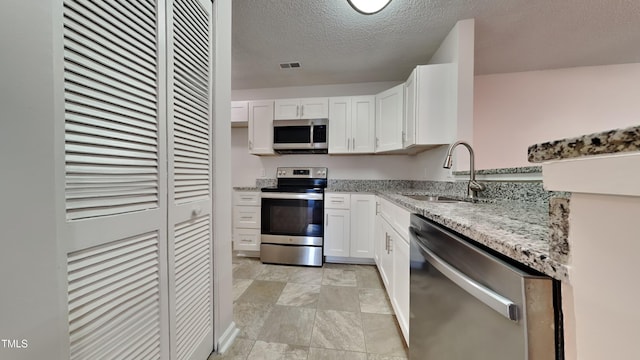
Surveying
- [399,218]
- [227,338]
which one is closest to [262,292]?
[227,338]

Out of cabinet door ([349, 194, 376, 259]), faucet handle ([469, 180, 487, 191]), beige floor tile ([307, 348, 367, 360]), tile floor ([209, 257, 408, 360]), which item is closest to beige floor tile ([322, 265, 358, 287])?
tile floor ([209, 257, 408, 360])

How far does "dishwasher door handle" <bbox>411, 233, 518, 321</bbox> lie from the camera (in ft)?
1.61

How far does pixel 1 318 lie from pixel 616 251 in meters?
1.16

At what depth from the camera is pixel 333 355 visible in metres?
1.36

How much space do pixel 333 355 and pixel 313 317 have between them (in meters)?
0.38

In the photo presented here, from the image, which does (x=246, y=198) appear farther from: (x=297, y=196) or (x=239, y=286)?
(x=239, y=286)

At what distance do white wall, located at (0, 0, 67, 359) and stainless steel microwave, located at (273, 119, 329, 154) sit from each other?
2.47 meters

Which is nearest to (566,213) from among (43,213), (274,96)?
(43,213)

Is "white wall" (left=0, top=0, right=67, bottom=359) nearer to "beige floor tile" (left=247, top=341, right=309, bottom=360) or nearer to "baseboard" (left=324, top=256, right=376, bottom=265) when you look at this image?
"beige floor tile" (left=247, top=341, right=309, bottom=360)

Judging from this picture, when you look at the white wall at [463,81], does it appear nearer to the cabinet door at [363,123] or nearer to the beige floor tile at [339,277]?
the cabinet door at [363,123]

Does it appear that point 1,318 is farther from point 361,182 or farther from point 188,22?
point 361,182

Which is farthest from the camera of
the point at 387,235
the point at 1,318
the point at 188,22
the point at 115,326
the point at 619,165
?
the point at 387,235

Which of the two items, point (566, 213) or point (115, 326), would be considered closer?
point (566, 213)

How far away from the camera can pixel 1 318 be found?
0.52 meters
